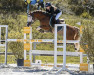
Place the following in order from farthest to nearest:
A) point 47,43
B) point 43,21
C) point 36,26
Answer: point 36,26 → point 47,43 → point 43,21

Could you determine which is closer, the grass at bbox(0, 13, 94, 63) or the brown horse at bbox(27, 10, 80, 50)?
the brown horse at bbox(27, 10, 80, 50)

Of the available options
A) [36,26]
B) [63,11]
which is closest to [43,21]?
[36,26]

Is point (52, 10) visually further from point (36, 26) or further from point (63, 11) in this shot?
point (63, 11)

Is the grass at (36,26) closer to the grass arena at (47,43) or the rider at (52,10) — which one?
the grass arena at (47,43)

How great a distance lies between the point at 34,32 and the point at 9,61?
3.61 meters

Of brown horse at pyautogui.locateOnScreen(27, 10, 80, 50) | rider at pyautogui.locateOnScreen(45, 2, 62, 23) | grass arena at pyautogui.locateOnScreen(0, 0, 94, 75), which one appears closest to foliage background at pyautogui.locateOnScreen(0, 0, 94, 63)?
grass arena at pyautogui.locateOnScreen(0, 0, 94, 75)

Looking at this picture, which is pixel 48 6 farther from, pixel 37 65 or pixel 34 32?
pixel 34 32

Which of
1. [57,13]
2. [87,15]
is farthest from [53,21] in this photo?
[87,15]

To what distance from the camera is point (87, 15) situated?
15922 millimetres

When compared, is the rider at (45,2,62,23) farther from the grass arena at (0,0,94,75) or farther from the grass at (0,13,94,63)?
the grass at (0,13,94,63)

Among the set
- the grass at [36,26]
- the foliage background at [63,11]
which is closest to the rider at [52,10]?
the grass at [36,26]

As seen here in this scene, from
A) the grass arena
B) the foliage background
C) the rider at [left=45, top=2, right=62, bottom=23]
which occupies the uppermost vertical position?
the foliage background

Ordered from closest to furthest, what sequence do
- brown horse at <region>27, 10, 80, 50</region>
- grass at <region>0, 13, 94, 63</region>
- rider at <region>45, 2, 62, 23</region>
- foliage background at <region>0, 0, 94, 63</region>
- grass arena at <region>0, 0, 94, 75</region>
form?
grass arena at <region>0, 0, 94, 75</region>
brown horse at <region>27, 10, 80, 50</region>
rider at <region>45, 2, 62, 23</region>
grass at <region>0, 13, 94, 63</region>
foliage background at <region>0, 0, 94, 63</region>

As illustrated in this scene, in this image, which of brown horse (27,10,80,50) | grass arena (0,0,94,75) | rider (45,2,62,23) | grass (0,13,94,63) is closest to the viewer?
grass arena (0,0,94,75)
